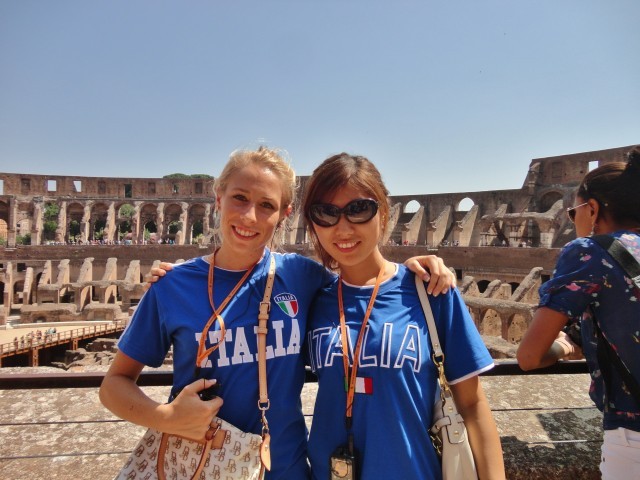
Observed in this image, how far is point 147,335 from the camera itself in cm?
171

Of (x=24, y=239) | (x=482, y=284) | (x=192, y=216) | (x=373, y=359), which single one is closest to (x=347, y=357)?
(x=373, y=359)

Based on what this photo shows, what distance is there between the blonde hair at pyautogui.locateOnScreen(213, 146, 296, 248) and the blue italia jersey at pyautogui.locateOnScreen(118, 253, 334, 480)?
1.45ft

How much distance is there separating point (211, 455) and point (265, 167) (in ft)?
4.02

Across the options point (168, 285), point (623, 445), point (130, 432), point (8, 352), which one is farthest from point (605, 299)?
point (8, 352)

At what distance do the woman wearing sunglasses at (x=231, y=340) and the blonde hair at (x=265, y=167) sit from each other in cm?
3

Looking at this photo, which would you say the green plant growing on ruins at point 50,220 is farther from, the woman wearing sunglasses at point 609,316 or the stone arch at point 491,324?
the woman wearing sunglasses at point 609,316

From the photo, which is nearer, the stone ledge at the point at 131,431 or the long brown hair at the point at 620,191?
the long brown hair at the point at 620,191

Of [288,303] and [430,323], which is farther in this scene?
[288,303]

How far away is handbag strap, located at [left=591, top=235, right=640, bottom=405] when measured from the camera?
1.64 metres

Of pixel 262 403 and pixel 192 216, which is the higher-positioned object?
pixel 192 216

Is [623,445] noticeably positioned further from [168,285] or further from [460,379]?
[168,285]

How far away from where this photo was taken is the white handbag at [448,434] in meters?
1.48

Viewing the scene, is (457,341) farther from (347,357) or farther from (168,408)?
(168,408)

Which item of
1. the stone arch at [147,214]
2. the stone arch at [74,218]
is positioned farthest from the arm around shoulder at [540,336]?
the stone arch at [74,218]
